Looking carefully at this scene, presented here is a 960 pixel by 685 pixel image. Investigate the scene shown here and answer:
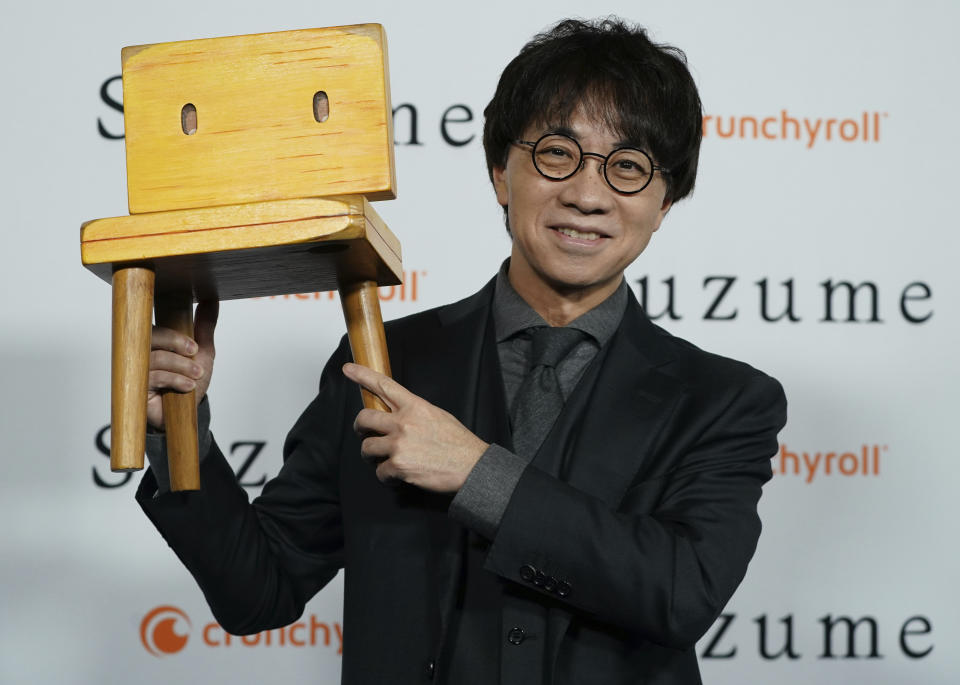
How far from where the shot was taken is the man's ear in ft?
4.99

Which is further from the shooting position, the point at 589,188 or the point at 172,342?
the point at 589,188

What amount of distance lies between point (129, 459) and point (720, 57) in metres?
1.62

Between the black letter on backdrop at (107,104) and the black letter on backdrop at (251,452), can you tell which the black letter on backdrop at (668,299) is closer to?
the black letter on backdrop at (251,452)

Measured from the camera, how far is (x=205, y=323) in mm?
1308

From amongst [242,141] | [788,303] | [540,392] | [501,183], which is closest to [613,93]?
[501,183]

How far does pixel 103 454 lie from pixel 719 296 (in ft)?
4.02

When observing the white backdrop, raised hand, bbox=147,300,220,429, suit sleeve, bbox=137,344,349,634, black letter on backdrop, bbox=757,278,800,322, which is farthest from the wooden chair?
black letter on backdrop, bbox=757,278,800,322

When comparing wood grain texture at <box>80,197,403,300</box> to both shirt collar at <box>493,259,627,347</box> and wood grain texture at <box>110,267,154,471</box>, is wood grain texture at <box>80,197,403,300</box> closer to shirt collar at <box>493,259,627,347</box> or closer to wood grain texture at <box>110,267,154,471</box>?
wood grain texture at <box>110,267,154,471</box>

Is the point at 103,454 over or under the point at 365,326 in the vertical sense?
under

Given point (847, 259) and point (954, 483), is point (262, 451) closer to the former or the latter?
point (847, 259)

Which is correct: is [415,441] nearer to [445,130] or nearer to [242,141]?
[242,141]

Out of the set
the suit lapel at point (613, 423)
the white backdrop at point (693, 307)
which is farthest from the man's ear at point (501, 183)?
the white backdrop at point (693, 307)

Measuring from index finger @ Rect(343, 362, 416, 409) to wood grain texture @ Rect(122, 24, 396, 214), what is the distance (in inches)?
6.7

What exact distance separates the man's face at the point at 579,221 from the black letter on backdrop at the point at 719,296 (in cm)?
89
